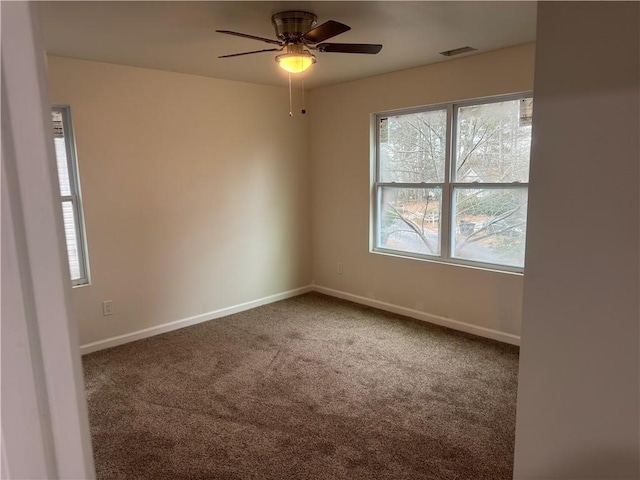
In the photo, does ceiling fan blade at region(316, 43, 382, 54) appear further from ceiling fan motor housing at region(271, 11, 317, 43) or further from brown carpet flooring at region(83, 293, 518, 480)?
brown carpet flooring at region(83, 293, 518, 480)

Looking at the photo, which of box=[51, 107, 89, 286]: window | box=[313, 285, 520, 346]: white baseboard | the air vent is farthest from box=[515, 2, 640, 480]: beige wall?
box=[51, 107, 89, 286]: window

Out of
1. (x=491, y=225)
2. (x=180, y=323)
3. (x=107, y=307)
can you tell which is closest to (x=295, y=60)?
(x=491, y=225)

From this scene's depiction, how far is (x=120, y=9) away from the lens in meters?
2.38

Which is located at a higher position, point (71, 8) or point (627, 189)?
point (71, 8)

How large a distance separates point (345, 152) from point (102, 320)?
9.55 feet

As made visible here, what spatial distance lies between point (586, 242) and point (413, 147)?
326 centimetres

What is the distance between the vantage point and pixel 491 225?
381 centimetres

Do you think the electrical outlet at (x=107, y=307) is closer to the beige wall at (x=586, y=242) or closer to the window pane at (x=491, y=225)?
the window pane at (x=491, y=225)

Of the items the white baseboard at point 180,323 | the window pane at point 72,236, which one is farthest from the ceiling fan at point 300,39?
the white baseboard at point 180,323

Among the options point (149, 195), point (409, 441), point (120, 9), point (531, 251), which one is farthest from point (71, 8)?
point (409, 441)

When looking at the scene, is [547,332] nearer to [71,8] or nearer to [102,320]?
[71,8]

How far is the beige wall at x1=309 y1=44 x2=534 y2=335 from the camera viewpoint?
363cm

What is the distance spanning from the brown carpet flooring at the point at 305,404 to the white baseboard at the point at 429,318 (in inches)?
5.1

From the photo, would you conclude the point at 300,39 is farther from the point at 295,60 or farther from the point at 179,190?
the point at 179,190
